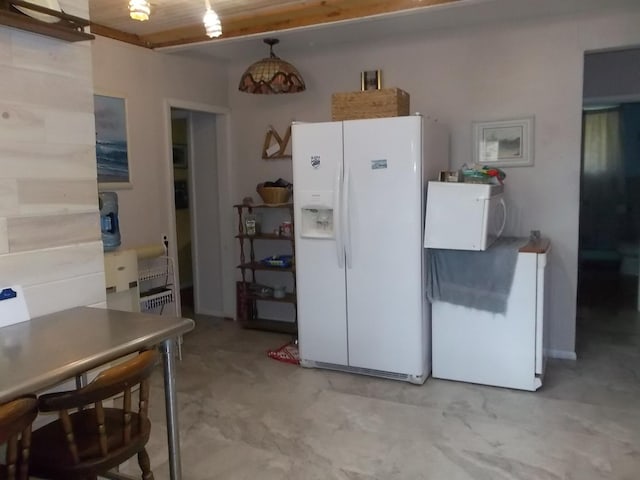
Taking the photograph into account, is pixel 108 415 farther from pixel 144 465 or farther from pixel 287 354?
pixel 287 354

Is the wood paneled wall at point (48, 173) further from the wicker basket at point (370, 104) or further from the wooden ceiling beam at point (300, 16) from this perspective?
the wicker basket at point (370, 104)

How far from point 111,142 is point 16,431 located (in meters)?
2.92

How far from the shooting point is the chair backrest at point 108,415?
1621 mm

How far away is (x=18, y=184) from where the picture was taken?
2105 mm

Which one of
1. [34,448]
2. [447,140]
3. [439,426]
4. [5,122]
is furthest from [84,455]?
[447,140]

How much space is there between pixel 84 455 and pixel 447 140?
3282mm

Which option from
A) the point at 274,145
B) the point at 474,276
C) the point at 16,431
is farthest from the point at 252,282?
the point at 16,431

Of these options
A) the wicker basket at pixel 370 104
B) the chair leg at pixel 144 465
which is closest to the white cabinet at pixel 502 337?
the wicker basket at pixel 370 104

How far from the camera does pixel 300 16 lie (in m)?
3.70

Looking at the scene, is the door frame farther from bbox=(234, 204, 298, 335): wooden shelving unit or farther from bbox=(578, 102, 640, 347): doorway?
bbox=(578, 102, 640, 347): doorway

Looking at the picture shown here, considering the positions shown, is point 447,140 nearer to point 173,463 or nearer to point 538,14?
point 538,14

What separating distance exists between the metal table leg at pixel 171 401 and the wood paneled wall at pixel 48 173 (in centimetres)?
58

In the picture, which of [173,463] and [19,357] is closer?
[19,357]

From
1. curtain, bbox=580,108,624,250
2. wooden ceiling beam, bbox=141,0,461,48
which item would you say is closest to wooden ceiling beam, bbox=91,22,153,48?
wooden ceiling beam, bbox=141,0,461,48
